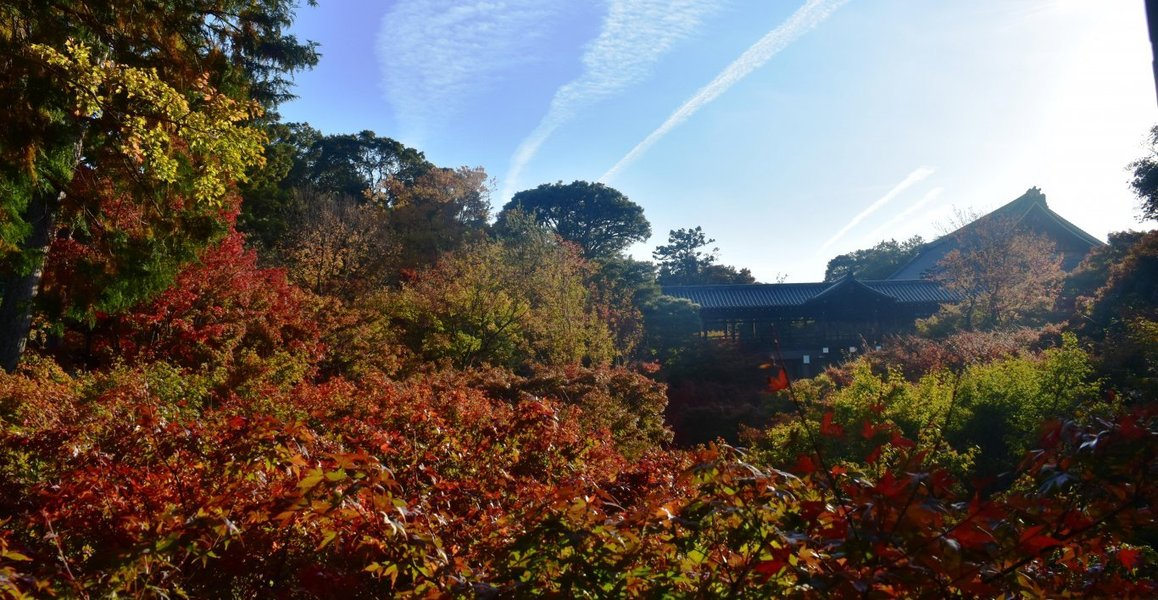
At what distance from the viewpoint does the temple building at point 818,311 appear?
24.9 m

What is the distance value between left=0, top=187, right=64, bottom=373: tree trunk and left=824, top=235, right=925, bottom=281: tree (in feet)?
126

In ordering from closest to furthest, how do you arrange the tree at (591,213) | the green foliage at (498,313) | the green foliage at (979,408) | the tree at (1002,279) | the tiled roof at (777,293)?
the green foliage at (979,408) < the green foliage at (498,313) < the tree at (1002,279) < the tiled roof at (777,293) < the tree at (591,213)

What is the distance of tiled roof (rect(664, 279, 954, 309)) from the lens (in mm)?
27234

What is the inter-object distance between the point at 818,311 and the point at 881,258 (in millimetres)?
22270

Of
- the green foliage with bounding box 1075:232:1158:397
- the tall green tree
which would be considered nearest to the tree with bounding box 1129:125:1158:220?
the green foliage with bounding box 1075:232:1158:397

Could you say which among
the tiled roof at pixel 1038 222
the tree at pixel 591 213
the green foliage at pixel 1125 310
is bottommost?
the green foliage at pixel 1125 310

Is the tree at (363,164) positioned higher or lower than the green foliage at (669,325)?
higher

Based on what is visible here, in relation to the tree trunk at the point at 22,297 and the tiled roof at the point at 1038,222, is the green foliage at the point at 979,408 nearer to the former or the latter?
the tree trunk at the point at 22,297

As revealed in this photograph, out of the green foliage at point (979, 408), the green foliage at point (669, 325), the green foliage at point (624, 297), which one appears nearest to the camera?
the green foliage at point (979, 408)

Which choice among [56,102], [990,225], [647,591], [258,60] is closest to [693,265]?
[990,225]

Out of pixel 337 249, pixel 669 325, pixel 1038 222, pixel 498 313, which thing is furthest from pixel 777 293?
pixel 337 249

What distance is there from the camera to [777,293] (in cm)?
2889

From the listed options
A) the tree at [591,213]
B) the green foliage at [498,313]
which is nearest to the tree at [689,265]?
the tree at [591,213]

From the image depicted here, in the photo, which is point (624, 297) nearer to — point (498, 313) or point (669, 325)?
point (669, 325)
